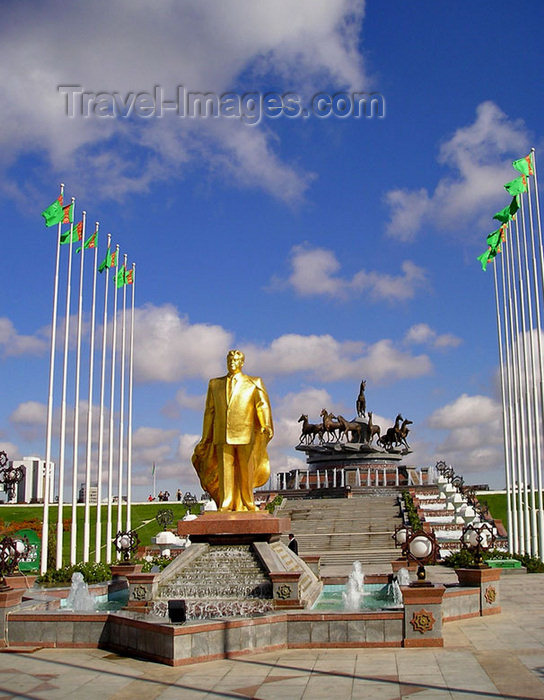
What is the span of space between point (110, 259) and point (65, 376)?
551cm

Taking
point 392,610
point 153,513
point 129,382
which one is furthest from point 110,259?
point 153,513

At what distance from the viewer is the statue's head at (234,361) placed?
15.7 m

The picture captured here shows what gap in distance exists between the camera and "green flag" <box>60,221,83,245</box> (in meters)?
22.6

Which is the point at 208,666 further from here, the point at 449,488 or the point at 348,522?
the point at 449,488

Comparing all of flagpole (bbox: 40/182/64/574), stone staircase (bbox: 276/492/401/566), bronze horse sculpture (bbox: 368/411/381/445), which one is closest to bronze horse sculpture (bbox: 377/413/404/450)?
bronze horse sculpture (bbox: 368/411/381/445)

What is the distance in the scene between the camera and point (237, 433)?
50.3ft

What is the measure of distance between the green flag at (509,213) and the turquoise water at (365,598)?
13048 millimetres

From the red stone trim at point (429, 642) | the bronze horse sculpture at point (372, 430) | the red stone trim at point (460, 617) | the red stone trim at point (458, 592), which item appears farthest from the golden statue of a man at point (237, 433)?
the bronze horse sculpture at point (372, 430)

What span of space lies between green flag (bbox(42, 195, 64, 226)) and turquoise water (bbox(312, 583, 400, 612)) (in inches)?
519

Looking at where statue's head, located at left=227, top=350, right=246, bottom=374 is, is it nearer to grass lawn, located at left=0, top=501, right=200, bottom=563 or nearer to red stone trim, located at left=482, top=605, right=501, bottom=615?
red stone trim, located at left=482, top=605, right=501, bottom=615

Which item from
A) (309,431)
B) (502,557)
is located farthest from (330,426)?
(502,557)

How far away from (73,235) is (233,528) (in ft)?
40.1

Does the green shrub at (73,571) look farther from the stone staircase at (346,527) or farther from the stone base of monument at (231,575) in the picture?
the stone staircase at (346,527)

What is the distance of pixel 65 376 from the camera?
21547 mm
